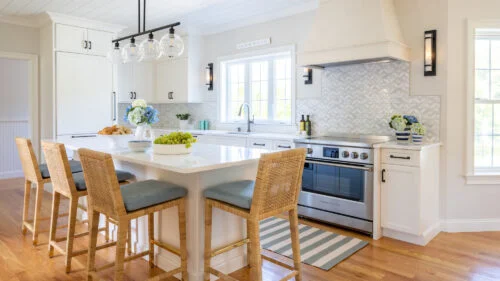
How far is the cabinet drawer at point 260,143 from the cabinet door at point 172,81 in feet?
5.96

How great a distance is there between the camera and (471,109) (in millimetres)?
3697

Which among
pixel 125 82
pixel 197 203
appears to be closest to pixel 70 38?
pixel 125 82

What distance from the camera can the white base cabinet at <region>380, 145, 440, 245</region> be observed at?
3.30 m

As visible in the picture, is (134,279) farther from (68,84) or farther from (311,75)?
(68,84)

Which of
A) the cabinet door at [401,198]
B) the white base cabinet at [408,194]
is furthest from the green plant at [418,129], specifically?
the cabinet door at [401,198]

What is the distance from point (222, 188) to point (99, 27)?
14.2ft

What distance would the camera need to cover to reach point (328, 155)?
149 inches

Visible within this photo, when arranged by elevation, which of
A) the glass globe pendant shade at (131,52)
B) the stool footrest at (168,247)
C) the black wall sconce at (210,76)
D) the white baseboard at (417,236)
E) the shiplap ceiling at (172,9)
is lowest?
the white baseboard at (417,236)

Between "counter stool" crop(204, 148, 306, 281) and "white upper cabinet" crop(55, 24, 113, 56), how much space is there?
408 cm

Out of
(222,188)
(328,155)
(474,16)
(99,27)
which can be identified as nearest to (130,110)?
(222,188)

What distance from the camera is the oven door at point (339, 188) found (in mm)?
3521

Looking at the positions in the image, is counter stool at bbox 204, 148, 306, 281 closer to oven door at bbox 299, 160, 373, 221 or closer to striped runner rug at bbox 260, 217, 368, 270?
striped runner rug at bbox 260, 217, 368, 270

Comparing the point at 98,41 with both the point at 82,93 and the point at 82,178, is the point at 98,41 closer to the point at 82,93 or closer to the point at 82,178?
the point at 82,93

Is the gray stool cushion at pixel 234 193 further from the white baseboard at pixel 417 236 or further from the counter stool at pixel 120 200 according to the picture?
the white baseboard at pixel 417 236
